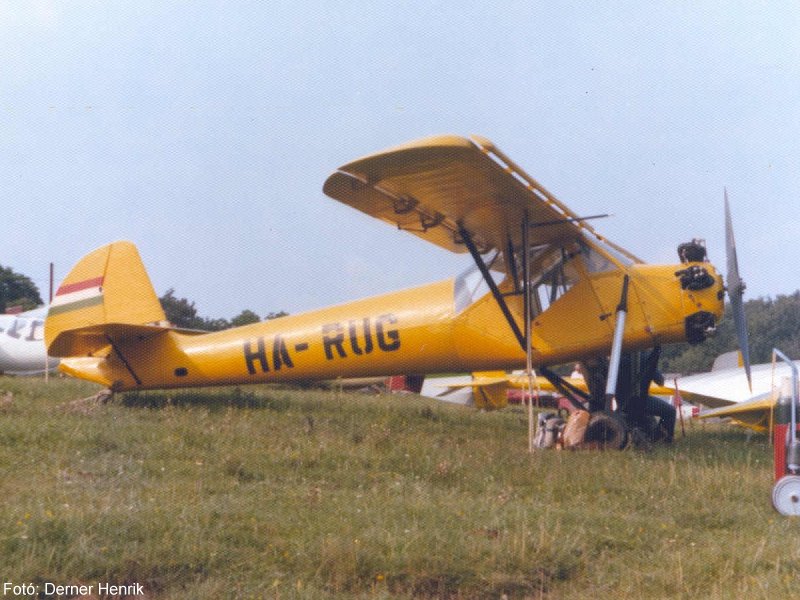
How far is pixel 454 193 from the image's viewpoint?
8.36 m

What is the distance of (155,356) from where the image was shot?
10.5 m

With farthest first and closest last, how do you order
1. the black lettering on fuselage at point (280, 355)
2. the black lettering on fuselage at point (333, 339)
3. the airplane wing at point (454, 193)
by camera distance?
the black lettering on fuselage at point (280, 355) < the black lettering on fuselage at point (333, 339) < the airplane wing at point (454, 193)

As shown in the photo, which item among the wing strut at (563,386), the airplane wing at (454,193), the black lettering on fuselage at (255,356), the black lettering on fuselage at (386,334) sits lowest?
the wing strut at (563,386)

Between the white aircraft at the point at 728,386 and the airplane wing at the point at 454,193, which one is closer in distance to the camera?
the airplane wing at the point at 454,193

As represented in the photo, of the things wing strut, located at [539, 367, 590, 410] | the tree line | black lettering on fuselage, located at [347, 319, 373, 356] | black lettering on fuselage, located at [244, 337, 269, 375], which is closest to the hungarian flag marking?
black lettering on fuselage, located at [244, 337, 269, 375]

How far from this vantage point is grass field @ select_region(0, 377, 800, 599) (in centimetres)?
377

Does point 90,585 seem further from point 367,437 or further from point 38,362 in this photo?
point 38,362

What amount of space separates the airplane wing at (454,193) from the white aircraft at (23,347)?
14615 millimetres

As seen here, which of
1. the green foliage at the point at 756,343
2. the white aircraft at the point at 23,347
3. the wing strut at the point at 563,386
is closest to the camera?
the wing strut at the point at 563,386

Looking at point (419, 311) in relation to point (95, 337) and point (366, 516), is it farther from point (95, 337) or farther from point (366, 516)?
point (366, 516)

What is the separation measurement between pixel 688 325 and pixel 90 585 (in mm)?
6860

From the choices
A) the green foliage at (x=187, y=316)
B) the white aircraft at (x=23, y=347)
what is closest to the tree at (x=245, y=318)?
the green foliage at (x=187, y=316)

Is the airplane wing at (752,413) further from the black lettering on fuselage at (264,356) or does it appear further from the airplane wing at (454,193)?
the black lettering on fuselage at (264,356)

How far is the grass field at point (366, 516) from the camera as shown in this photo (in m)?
3.77
